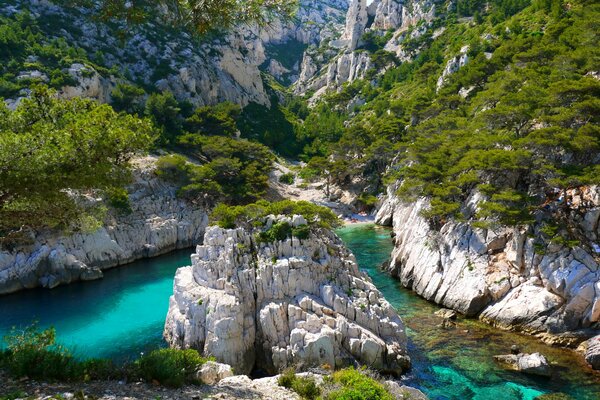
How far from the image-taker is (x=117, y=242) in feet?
126

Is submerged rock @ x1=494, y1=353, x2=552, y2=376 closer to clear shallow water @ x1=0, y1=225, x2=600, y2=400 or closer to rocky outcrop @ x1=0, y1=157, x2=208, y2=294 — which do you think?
clear shallow water @ x1=0, y1=225, x2=600, y2=400

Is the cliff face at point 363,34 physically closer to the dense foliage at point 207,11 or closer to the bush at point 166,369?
the dense foliage at point 207,11

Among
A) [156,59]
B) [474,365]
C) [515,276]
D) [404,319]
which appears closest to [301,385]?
[474,365]

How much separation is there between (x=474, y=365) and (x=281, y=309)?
29.2 feet

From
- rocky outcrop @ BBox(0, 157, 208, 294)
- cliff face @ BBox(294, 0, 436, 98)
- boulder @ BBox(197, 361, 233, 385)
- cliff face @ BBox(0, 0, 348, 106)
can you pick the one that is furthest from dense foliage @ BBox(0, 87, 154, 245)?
cliff face @ BBox(294, 0, 436, 98)

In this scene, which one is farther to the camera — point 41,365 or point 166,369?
point 166,369

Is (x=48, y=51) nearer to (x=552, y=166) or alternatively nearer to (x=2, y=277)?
(x=2, y=277)

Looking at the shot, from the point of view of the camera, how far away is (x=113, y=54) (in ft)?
220

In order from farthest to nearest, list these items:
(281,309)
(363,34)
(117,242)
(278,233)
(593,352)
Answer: (363,34) → (117,242) → (278,233) → (281,309) → (593,352)

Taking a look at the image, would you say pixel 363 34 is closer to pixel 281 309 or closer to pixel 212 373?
pixel 281 309

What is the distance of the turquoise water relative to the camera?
71.7 ft

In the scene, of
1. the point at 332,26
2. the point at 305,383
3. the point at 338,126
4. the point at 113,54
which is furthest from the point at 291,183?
the point at 332,26

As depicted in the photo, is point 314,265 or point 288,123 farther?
point 288,123

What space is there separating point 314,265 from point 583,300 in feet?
42.5
